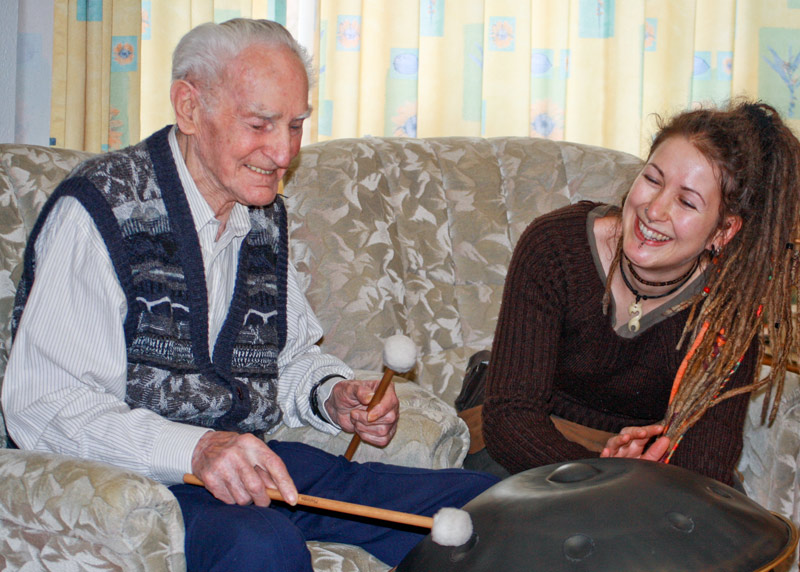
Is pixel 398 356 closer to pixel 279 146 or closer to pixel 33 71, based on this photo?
pixel 279 146

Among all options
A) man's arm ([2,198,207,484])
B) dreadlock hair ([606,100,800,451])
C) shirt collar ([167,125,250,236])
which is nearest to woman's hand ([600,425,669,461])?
dreadlock hair ([606,100,800,451])

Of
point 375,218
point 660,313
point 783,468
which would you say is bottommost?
point 783,468

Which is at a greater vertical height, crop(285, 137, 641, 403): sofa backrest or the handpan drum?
crop(285, 137, 641, 403): sofa backrest

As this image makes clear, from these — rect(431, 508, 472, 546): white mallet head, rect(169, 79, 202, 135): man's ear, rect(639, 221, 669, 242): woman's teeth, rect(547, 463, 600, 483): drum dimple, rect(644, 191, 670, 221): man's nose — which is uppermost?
rect(169, 79, 202, 135): man's ear

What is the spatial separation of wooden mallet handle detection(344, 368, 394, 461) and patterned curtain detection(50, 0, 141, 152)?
49.9 inches

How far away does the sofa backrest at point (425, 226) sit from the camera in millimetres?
1867

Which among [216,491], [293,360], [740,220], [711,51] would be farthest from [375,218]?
[711,51]

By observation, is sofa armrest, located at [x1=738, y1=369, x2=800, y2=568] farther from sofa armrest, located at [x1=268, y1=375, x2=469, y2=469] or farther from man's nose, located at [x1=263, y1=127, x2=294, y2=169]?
man's nose, located at [x1=263, y1=127, x2=294, y2=169]

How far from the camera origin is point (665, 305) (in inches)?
58.5

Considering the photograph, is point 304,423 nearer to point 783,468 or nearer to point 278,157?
point 278,157

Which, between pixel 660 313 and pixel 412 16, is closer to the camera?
pixel 660 313

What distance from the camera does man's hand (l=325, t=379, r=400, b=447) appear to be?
4.35 feet

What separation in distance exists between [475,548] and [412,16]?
1.94 meters

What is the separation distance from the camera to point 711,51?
8.77ft
